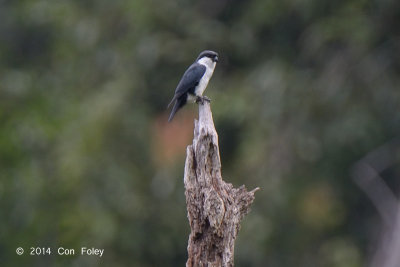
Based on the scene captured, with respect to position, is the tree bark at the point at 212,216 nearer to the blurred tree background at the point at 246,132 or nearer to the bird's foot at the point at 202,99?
the bird's foot at the point at 202,99

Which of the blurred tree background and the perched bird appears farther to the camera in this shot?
the blurred tree background

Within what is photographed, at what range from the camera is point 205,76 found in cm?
963

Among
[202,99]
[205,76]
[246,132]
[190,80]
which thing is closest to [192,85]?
[190,80]

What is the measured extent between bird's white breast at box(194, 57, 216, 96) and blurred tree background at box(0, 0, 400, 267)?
4899 mm

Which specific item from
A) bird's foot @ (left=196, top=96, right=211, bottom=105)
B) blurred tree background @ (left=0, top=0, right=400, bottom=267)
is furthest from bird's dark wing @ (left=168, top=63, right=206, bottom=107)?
blurred tree background @ (left=0, top=0, right=400, bottom=267)

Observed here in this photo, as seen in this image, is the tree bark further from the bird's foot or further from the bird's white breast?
the bird's white breast

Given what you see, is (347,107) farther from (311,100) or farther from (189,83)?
(189,83)

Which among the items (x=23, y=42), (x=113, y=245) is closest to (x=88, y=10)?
(x=23, y=42)

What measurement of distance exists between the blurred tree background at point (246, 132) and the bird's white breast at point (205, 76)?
4.90 metres

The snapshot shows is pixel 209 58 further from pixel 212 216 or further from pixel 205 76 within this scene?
pixel 212 216

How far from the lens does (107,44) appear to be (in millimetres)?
17406

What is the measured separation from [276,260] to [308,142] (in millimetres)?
1760

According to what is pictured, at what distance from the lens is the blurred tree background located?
1517 centimetres

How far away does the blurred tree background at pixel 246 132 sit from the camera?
1517 centimetres
